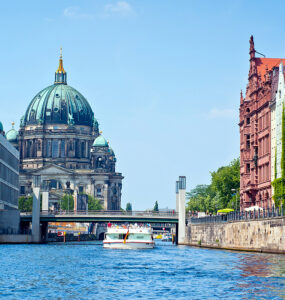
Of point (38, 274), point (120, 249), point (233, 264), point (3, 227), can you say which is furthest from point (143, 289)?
point (3, 227)

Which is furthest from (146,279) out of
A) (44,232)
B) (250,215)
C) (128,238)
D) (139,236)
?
(44,232)

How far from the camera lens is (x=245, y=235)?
268 feet

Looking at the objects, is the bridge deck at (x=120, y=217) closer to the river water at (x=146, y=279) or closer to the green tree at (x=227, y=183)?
the green tree at (x=227, y=183)

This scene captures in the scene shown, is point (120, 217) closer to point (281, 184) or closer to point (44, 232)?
point (44, 232)

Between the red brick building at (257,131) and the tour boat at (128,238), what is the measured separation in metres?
14.3

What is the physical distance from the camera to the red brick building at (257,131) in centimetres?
9962

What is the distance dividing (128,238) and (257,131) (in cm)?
2120

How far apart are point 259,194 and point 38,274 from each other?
56371 millimetres

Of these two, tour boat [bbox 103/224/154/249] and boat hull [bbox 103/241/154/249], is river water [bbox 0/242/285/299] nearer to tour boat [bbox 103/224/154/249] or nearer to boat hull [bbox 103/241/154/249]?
boat hull [bbox 103/241/154/249]

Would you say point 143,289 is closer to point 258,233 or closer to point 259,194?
point 258,233

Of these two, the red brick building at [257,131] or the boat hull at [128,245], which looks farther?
the boat hull at [128,245]

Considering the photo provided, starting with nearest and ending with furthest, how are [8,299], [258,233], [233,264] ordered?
[8,299] → [233,264] → [258,233]

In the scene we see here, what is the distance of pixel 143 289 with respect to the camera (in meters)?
43.7

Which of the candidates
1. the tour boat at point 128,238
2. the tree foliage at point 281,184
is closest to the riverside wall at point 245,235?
the tree foliage at point 281,184
